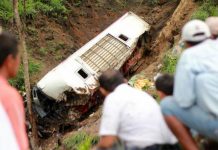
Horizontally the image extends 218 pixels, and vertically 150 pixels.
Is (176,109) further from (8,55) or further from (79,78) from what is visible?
(79,78)

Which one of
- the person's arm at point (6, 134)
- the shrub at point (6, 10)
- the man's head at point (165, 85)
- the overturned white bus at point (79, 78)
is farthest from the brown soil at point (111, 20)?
the person's arm at point (6, 134)

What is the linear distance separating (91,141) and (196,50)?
195 inches

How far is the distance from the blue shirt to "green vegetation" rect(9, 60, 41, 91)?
13.4 meters

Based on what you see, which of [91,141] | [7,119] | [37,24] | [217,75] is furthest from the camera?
[37,24]

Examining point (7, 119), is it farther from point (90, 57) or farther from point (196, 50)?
point (90, 57)

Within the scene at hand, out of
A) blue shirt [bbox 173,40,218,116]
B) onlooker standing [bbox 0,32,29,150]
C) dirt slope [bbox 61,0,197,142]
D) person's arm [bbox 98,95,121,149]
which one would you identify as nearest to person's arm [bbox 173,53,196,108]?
blue shirt [bbox 173,40,218,116]

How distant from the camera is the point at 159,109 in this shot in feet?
15.8

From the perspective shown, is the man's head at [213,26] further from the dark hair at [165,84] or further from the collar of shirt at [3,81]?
the collar of shirt at [3,81]

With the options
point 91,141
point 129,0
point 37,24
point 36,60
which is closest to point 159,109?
point 91,141

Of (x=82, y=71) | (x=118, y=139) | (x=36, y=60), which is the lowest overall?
(x=36, y=60)

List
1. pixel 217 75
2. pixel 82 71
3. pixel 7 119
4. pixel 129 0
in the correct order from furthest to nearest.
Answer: pixel 129 0, pixel 82 71, pixel 217 75, pixel 7 119

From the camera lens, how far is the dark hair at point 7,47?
3750mm

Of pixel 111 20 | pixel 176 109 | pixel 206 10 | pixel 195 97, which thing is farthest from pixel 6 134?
pixel 111 20

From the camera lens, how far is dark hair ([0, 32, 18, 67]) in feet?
12.3
